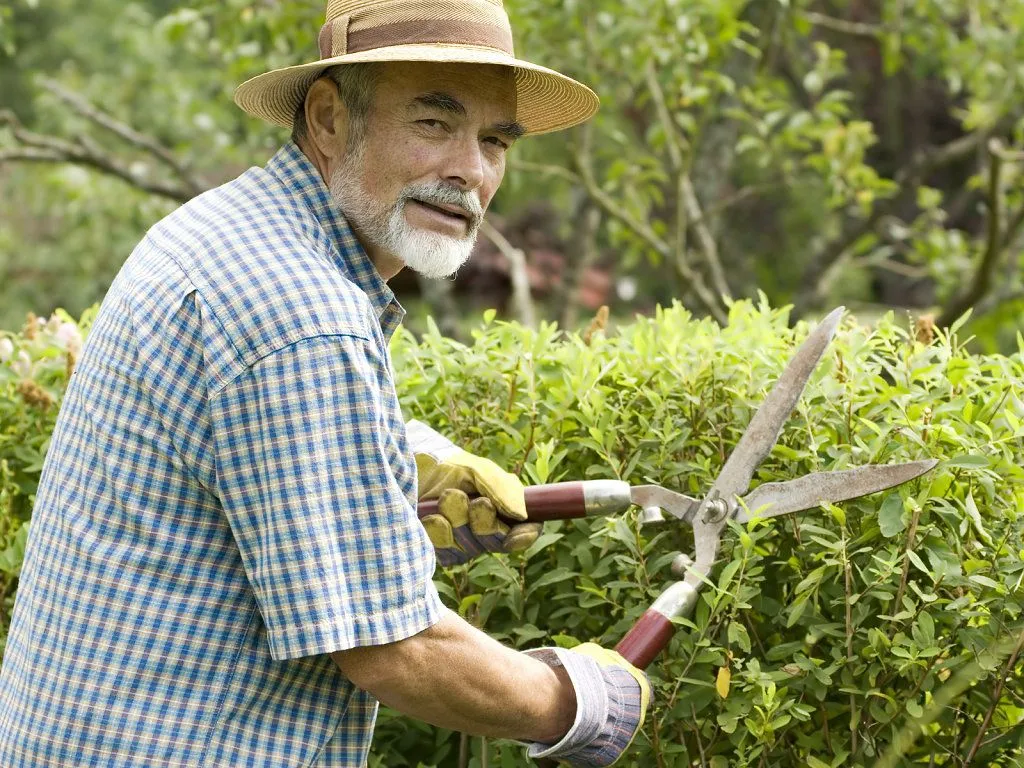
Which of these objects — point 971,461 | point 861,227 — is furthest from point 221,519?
point 861,227

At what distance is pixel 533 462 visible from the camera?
2578 mm

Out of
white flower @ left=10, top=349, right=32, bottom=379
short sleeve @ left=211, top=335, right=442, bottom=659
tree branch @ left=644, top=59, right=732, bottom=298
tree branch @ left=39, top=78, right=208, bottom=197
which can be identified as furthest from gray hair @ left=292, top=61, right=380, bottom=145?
tree branch @ left=39, top=78, right=208, bottom=197

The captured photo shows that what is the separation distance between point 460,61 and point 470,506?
779mm

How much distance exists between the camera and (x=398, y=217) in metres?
2.04

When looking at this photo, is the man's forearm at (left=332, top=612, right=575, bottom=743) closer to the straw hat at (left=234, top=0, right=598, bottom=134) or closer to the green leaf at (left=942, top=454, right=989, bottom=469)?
the green leaf at (left=942, top=454, right=989, bottom=469)

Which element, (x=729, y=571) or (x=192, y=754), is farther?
(x=729, y=571)

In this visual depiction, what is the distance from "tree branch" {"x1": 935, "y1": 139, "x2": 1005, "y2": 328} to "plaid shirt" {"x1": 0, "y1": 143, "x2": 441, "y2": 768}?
3.96 meters

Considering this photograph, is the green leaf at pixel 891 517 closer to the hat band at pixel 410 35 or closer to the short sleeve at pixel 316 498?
the short sleeve at pixel 316 498

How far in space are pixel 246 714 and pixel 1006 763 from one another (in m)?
1.39

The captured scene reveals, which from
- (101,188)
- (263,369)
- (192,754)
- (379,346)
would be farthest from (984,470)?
(101,188)

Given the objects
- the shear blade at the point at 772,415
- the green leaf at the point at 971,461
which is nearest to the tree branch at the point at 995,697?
the green leaf at the point at 971,461

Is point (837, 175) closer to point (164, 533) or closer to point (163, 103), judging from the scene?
point (164, 533)

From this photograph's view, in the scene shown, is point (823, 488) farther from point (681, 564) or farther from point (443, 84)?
point (443, 84)

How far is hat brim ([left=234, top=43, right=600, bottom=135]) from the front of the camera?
1989mm
